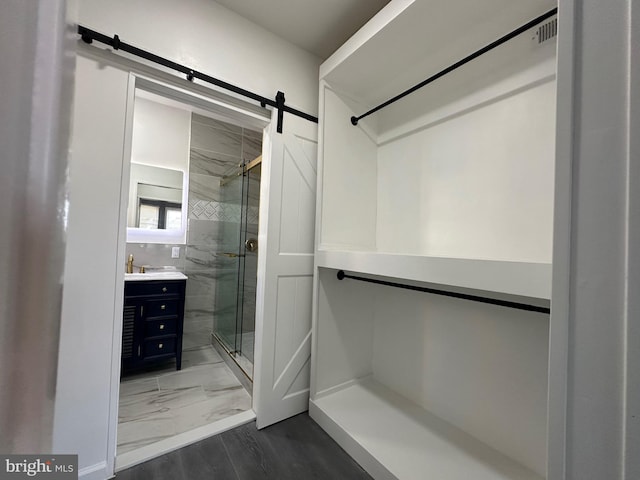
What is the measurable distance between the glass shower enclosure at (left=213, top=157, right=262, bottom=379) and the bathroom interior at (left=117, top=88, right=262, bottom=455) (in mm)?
10

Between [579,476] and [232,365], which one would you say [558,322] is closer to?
[579,476]

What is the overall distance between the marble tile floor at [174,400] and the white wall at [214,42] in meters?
2.09

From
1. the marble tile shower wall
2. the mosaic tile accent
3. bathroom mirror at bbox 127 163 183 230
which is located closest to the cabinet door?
the marble tile shower wall

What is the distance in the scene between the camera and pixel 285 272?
5.75 ft

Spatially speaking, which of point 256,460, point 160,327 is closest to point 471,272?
point 256,460

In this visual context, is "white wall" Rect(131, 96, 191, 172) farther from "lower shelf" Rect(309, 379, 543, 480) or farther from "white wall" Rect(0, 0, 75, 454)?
"white wall" Rect(0, 0, 75, 454)

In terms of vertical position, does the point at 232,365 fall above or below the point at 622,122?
below

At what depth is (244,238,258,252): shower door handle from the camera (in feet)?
7.62

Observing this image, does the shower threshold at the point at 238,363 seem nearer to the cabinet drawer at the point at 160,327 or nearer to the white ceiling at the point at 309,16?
the cabinet drawer at the point at 160,327

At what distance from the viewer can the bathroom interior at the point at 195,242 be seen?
7.29ft

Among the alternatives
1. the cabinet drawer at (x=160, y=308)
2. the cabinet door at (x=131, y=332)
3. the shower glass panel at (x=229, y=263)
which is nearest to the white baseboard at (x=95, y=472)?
the cabinet door at (x=131, y=332)

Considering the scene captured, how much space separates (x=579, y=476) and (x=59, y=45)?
0.84m

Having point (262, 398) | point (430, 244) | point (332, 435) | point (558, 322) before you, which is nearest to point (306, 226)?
point (430, 244)

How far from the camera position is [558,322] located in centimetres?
48
